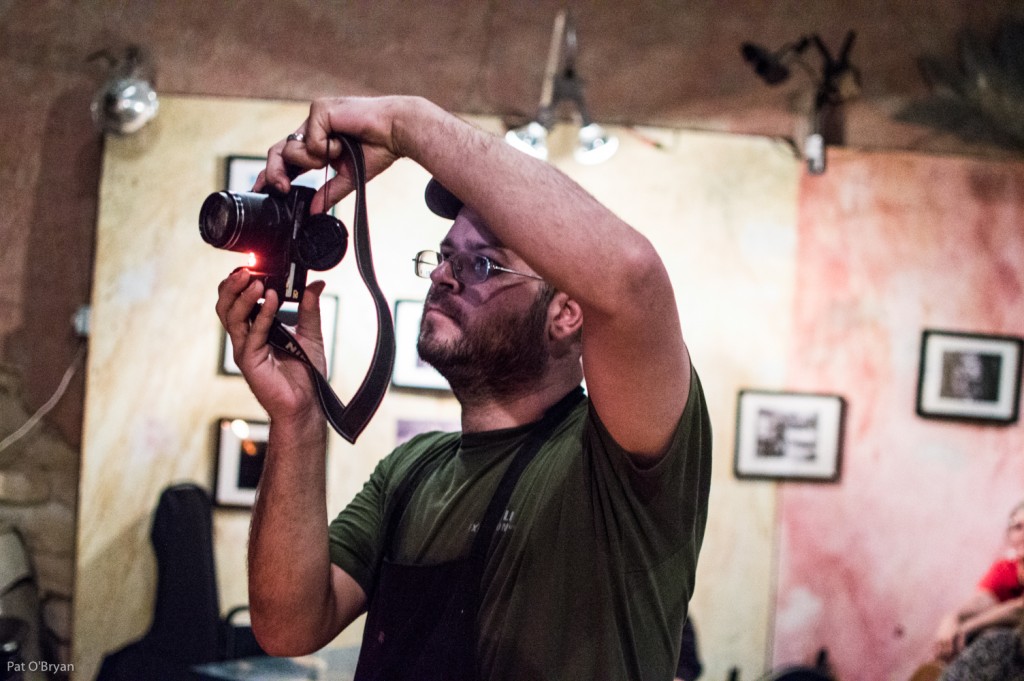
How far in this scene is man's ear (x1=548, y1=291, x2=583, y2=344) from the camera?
1.29 m

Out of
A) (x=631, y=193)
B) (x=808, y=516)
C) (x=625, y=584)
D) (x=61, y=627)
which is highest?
(x=631, y=193)

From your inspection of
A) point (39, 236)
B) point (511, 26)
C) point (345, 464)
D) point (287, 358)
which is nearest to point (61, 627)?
point (345, 464)

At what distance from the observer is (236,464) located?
112 inches

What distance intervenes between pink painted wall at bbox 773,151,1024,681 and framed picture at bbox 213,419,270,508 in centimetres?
170

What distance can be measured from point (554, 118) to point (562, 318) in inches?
68.2

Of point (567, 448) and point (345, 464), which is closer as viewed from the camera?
point (567, 448)

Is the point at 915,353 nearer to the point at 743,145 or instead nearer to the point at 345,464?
the point at 743,145

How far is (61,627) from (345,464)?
1.02 meters

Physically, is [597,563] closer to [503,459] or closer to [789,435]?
[503,459]

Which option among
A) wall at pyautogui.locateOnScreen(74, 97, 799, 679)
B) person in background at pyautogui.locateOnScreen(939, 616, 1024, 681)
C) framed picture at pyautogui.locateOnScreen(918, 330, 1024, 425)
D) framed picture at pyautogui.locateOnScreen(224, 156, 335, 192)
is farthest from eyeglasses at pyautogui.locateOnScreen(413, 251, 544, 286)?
framed picture at pyautogui.locateOnScreen(918, 330, 1024, 425)

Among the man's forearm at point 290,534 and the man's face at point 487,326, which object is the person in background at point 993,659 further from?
the man's forearm at point 290,534

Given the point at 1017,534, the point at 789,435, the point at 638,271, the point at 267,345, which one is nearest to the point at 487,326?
the point at 267,345

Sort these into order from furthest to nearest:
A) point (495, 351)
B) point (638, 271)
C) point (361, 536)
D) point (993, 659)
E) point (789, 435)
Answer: point (789, 435), point (993, 659), point (361, 536), point (495, 351), point (638, 271)

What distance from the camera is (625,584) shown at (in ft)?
3.30
